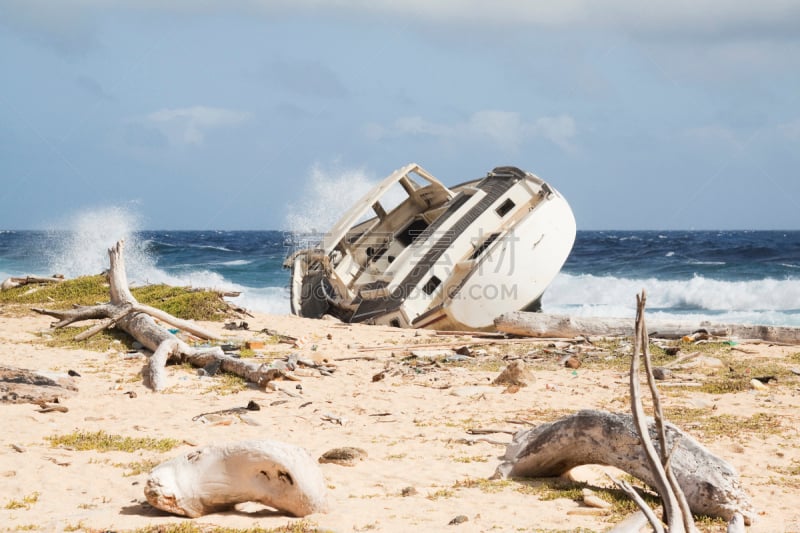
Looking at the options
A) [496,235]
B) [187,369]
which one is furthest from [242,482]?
[496,235]

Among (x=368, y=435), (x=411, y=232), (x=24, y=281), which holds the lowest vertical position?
(x=368, y=435)

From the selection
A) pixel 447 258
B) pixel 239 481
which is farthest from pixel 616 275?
pixel 239 481

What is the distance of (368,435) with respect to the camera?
7.36 meters

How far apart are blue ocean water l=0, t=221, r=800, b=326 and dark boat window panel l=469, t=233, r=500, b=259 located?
22.1 ft

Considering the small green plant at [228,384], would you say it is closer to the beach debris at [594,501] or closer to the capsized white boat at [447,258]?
the beach debris at [594,501]

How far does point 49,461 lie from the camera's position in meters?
5.89

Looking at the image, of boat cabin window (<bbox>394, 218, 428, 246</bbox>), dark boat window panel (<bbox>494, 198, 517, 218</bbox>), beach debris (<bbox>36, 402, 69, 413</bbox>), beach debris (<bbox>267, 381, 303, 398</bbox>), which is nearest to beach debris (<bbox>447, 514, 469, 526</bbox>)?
beach debris (<bbox>267, 381, 303, 398</bbox>)

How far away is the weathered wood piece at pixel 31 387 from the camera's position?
8.02 meters

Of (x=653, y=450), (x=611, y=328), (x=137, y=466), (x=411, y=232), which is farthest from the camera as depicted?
(x=411, y=232)

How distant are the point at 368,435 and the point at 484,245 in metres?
10.3

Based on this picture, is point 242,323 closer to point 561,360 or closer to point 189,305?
point 189,305

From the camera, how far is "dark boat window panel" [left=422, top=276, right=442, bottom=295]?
54.1ft

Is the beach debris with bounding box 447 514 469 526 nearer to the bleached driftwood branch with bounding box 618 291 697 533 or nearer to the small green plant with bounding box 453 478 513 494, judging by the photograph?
the small green plant with bounding box 453 478 513 494

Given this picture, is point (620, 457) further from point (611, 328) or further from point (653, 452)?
point (611, 328)
